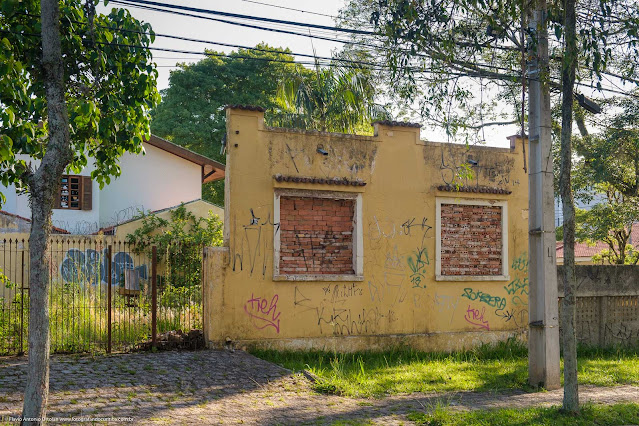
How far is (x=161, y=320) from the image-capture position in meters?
11.4

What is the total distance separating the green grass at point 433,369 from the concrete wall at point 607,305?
713 mm

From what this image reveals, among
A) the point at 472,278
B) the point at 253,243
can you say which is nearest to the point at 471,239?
the point at 472,278

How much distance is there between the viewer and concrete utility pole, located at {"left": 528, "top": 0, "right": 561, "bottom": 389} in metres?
9.65

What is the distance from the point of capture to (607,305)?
13859 mm

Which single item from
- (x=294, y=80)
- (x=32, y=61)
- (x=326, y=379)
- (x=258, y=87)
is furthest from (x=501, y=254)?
(x=258, y=87)

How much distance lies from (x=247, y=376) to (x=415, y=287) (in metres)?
4.31

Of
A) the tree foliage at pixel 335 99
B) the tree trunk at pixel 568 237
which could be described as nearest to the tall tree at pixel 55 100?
the tree trunk at pixel 568 237

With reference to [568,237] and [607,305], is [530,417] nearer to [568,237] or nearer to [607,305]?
[568,237]

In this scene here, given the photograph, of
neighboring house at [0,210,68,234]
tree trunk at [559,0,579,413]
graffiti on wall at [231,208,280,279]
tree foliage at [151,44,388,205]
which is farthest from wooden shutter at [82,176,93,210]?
tree trunk at [559,0,579,413]

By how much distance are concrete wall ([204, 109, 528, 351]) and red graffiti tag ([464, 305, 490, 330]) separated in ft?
0.08

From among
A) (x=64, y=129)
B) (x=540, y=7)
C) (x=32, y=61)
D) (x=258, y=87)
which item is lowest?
(x=64, y=129)

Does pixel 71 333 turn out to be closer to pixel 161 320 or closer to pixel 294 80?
A: pixel 161 320

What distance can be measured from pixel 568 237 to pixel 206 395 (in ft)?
17.1

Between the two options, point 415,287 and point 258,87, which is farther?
point 258,87
